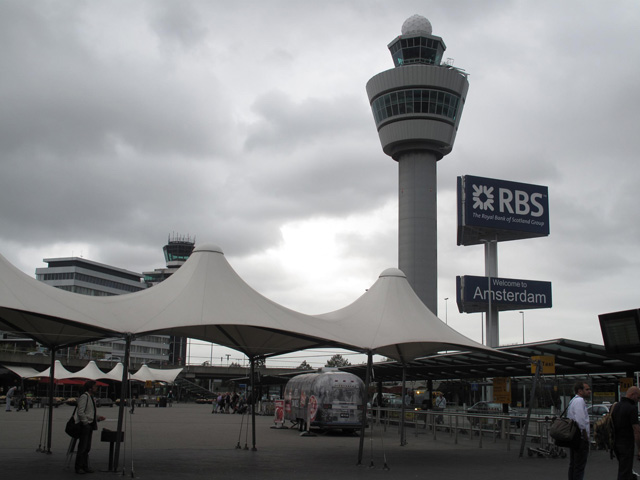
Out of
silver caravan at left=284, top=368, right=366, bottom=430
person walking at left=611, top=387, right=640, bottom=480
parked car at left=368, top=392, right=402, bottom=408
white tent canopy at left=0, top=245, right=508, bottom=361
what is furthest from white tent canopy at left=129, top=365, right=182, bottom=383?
person walking at left=611, top=387, right=640, bottom=480

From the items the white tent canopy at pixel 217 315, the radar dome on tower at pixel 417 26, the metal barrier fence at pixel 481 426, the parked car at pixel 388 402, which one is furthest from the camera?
the radar dome on tower at pixel 417 26

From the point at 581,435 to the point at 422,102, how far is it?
6698 cm

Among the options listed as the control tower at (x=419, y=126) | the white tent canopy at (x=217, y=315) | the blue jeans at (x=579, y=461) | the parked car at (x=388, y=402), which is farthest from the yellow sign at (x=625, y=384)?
the control tower at (x=419, y=126)

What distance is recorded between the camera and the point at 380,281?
1856 cm

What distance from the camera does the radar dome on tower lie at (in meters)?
77.4

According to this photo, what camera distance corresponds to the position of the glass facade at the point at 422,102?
2904 inches

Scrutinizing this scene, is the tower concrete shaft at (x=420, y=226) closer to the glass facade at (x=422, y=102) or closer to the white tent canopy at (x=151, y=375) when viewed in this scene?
the glass facade at (x=422, y=102)

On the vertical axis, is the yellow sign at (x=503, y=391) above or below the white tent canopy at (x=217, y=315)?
below

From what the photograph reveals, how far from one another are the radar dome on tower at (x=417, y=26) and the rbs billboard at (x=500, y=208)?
29.9 m

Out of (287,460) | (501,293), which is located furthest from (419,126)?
(287,460)

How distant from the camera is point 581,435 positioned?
10.0 metres

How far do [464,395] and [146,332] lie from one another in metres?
52.5

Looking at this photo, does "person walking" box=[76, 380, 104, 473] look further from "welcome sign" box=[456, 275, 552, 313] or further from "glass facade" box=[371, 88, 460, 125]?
"glass facade" box=[371, 88, 460, 125]

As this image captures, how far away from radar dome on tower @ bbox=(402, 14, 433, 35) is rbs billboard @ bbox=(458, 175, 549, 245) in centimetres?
2991
